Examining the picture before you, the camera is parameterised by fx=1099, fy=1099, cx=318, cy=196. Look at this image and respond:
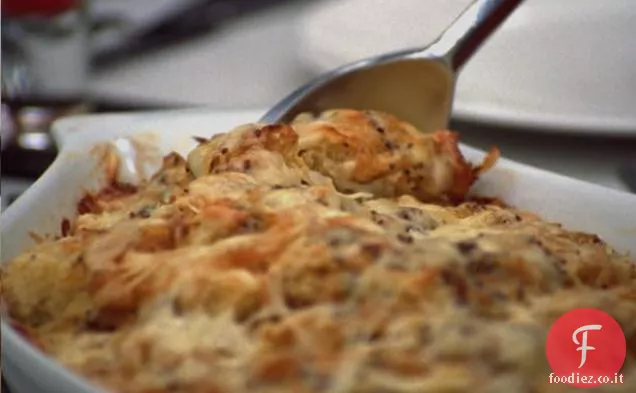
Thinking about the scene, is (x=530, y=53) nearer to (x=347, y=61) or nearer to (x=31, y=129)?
(x=347, y=61)

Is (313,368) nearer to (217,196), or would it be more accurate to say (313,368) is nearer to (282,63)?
(217,196)

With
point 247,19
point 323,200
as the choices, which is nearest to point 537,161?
point 323,200

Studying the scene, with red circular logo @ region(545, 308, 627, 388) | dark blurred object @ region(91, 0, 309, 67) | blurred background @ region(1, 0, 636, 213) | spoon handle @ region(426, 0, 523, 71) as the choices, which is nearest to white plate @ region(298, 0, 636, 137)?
blurred background @ region(1, 0, 636, 213)

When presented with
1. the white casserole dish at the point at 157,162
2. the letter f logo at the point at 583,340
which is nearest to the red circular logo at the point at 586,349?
the letter f logo at the point at 583,340

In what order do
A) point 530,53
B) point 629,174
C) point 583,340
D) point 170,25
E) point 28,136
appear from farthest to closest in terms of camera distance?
point 170,25 → point 530,53 → point 28,136 → point 629,174 → point 583,340

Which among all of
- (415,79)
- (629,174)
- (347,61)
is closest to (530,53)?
(347,61)

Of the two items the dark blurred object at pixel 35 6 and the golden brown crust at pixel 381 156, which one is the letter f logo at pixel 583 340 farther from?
the dark blurred object at pixel 35 6
